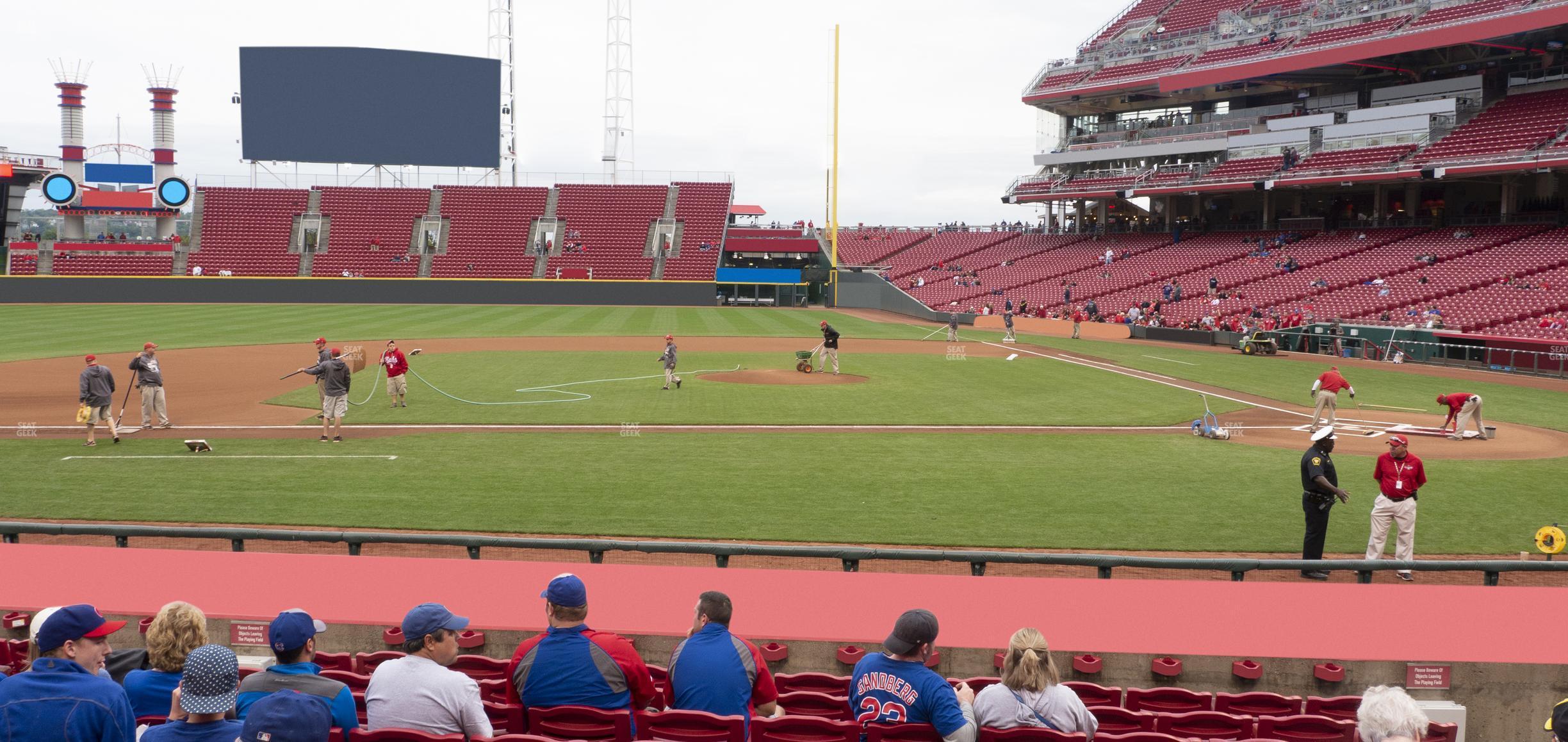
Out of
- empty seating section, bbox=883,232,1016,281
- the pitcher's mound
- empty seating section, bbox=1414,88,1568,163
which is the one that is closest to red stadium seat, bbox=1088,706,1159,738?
the pitcher's mound

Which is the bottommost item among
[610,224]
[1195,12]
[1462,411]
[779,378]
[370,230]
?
[1462,411]

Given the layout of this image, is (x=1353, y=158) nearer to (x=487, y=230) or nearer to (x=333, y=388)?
(x=333, y=388)

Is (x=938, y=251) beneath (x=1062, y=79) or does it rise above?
beneath

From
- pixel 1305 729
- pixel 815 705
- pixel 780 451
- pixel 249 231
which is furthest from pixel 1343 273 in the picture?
pixel 249 231

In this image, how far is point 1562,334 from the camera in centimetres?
3591

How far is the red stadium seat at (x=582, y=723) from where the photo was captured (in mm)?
5434

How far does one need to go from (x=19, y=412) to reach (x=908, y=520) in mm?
20979

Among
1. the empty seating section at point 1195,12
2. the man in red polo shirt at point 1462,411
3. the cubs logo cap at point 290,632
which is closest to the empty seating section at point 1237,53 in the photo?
the empty seating section at point 1195,12

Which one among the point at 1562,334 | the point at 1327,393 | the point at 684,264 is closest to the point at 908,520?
the point at 1327,393

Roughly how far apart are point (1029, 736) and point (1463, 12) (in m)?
58.8

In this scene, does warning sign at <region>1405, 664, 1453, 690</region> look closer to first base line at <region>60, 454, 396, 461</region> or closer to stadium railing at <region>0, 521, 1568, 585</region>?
A: stadium railing at <region>0, 521, 1568, 585</region>

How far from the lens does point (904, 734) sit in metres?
5.42

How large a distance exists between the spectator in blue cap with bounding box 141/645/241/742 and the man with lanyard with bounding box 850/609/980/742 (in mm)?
3254

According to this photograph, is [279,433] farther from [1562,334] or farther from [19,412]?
[1562,334]
